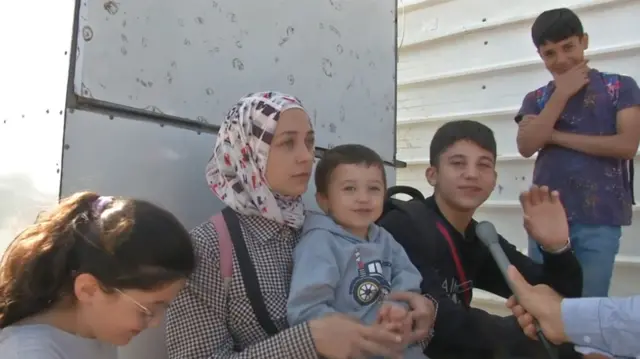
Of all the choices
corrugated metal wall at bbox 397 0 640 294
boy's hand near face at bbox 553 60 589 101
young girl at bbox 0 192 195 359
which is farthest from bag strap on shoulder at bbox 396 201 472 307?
corrugated metal wall at bbox 397 0 640 294

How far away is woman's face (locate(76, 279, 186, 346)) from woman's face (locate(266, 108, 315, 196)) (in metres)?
0.50

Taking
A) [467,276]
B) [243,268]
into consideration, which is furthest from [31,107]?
[467,276]

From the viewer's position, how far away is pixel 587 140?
93.0 inches

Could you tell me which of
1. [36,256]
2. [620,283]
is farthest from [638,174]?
[36,256]

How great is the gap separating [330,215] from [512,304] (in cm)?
57

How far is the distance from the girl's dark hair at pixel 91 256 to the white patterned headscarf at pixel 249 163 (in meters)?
0.40

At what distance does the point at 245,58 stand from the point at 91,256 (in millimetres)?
1077

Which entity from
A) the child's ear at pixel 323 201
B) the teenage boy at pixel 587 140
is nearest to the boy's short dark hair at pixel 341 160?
the child's ear at pixel 323 201

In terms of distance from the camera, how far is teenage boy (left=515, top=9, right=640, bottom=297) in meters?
2.36

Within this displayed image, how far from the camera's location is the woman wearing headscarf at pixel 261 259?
147 cm

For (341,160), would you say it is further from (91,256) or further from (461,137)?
(91,256)

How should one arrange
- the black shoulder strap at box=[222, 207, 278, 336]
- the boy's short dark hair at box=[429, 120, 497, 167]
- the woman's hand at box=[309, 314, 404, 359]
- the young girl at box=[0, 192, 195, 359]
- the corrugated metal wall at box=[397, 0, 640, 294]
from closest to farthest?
the young girl at box=[0, 192, 195, 359], the woman's hand at box=[309, 314, 404, 359], the black shoulder strap at box=[222, 207, 278, 336], the boy's short dark hair at box=[429, 120, 497, 167], the corrugated metal wall at box=[397, 0, 640, 294]

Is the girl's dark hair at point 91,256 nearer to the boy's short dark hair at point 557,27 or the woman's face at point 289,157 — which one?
the woman's face at point 289,157

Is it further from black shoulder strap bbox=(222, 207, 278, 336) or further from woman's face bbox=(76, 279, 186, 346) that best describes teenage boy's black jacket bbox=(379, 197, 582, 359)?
woman's face bbox=(76, 279, 186, 346)
